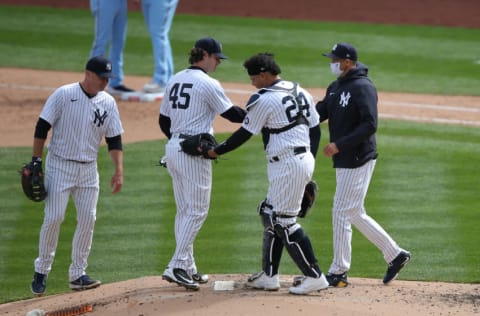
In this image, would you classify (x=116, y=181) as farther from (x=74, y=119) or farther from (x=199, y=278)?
(x=199, y=278)

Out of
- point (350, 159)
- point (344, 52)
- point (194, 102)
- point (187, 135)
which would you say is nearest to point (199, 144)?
point (187, 135)

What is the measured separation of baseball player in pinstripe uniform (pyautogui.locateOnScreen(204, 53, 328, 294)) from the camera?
7.32 metres

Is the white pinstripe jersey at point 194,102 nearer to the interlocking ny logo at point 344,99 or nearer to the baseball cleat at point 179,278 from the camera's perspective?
the interlocking ny logo at point 344,99

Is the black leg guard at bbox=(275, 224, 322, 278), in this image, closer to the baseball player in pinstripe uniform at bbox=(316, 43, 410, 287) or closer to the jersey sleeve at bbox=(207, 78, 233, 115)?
the baseball player in pinstripe uniform at bbox=(316, 43, 410, 287)

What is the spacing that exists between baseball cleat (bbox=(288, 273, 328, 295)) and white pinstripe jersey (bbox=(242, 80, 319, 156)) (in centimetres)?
87

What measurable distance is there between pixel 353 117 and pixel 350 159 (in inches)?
11.8

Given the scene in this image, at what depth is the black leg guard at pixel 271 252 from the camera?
7.50 meters

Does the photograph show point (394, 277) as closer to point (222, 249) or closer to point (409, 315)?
point (409, 315)

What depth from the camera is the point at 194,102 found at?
298 inches

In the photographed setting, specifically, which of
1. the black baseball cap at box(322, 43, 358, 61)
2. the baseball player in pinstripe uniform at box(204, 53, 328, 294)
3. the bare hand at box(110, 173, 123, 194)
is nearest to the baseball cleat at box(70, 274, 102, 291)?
the bare hand at box(110, 173, 123, 194)

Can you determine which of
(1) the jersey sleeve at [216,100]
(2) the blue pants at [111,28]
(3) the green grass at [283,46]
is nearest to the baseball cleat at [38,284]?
(1) the jersey sleeve at [216,100]

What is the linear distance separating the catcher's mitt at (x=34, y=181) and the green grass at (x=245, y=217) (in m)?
0.93

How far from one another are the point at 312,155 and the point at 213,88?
0.82m

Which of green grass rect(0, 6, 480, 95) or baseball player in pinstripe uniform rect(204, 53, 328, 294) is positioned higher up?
green grass rect(0, 6, 480, 95)
